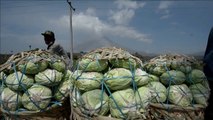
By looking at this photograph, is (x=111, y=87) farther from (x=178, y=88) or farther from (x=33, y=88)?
(x=178, y=88)

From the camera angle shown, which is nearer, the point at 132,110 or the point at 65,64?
the point at 132,110

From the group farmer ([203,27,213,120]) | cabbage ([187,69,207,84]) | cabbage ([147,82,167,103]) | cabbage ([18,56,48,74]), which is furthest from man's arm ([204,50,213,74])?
cabbage ([18,56,48,74])

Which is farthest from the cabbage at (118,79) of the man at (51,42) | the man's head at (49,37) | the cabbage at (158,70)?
the man's head at (49,37)

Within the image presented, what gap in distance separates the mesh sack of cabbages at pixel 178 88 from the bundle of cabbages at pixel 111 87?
111 centimetres

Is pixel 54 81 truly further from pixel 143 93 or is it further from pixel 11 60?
pixel 143 93

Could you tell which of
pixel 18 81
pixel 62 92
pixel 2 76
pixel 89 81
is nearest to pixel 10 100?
pixel 18 81

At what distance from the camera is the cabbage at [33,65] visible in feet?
11.3

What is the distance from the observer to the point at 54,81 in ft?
11.6

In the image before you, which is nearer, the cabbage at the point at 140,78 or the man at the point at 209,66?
the cabbage at the point at 140,78

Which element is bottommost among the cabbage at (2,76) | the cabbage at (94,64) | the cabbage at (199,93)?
the cabbage at (199,93)

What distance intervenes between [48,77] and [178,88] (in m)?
2.03

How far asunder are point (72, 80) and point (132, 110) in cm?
78

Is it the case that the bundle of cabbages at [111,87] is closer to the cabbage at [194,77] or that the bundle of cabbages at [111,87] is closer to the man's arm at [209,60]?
the cabbage at [194,77]

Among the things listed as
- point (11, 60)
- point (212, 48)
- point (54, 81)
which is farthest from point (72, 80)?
point (212, 48)
